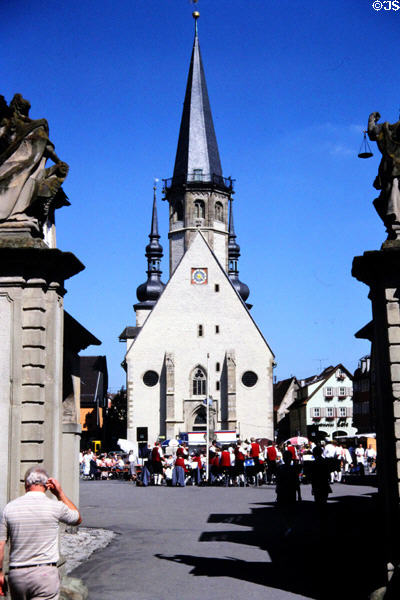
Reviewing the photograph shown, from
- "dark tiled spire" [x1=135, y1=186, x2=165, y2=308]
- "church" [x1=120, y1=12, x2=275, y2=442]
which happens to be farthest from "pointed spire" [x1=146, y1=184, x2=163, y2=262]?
"church" [x1=120, y1=12, x2=275, y2=442]

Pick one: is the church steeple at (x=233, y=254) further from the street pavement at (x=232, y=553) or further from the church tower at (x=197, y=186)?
the street pavement at (x=232, y=553)

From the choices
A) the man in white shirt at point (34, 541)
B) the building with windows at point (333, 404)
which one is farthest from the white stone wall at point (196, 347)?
the man in white shirt at point (34, 541)

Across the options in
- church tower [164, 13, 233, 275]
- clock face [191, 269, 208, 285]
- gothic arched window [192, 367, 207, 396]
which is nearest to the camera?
gothic arched window [192, 367, 207, 396]

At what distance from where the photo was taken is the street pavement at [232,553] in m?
10.3

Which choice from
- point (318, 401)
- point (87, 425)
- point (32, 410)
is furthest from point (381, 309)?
point (318, 401)

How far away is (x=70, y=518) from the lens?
6.65 metres

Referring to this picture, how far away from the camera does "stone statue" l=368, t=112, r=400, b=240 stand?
10.8 metres

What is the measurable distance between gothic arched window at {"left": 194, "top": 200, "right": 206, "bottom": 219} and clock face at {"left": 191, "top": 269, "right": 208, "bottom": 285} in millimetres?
15590

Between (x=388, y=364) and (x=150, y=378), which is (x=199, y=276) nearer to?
(x=150, y=378)

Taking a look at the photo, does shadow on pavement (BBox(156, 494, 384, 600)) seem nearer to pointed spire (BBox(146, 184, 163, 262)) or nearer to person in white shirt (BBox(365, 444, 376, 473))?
person in white shirt (BBox(365, 444, 376, 473))

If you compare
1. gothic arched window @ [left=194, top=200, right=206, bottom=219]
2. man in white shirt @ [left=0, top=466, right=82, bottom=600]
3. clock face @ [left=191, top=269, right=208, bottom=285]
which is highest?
gothic arched window @ [left=194, top=200, right=206, bottom=219]

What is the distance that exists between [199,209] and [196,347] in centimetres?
2103

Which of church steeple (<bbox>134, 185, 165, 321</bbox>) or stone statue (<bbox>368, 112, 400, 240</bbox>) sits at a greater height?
church steeple (<bbox>134, 185, 165, 321</bbox>)

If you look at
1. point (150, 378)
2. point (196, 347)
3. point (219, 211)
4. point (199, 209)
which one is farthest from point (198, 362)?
point (219, 211)
